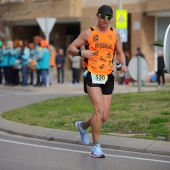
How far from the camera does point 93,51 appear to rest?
9844 mm

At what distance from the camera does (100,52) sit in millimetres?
9891

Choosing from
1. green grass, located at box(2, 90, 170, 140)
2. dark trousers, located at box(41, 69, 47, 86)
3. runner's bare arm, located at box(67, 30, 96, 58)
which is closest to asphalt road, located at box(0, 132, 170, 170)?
green grass, located at box(2, 90, 170, 140)

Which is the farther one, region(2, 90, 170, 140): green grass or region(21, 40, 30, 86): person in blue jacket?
region(21, 40, 30, 86): person in blue jacket

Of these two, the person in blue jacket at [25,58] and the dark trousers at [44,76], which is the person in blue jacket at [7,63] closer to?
the person in blue jacket at [25,58]

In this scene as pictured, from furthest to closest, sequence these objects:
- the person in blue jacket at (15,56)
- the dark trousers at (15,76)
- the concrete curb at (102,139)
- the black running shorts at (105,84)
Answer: the dark trousers at (15,76)
the person in blue jacket at (15,56)
the concrete curb at (102,139)
the black running shorts at (105,84)

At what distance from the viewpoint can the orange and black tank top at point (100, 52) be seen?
9.88 m

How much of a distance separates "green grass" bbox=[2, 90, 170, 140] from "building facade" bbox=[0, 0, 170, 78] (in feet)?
42.4

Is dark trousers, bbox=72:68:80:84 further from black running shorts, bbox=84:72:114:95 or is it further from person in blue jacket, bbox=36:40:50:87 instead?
black running shorts, bbox=84:72:114:95

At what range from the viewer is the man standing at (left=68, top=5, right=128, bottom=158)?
32.4ft

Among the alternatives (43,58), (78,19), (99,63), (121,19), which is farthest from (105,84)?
(78,19)

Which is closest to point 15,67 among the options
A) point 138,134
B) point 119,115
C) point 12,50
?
point 12,50

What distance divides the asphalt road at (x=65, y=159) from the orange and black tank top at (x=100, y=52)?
4.23 feet

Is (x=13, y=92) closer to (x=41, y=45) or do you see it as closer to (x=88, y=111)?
(x=41, y=45)

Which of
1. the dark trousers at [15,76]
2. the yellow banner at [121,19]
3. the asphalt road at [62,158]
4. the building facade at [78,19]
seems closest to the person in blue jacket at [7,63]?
the dark trousers at [15,76]
